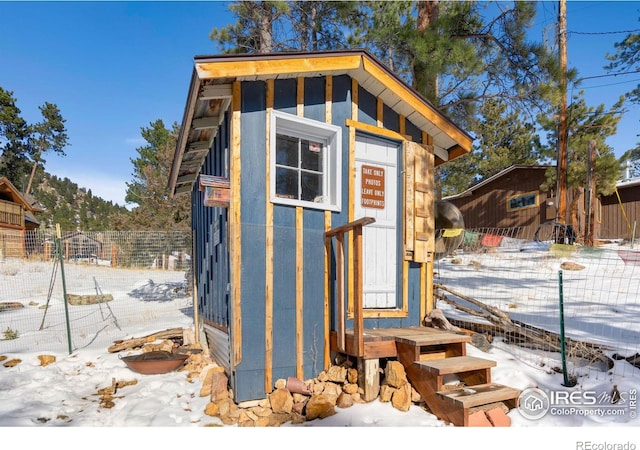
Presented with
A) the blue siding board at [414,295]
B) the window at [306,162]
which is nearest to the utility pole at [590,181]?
the blue siding board at [414,295]

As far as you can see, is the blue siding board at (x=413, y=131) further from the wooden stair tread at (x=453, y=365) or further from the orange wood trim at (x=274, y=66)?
the wooden stair tread at (x=453, y=365)

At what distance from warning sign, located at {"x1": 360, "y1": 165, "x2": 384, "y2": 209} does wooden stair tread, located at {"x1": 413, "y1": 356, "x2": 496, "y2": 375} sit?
196 cm

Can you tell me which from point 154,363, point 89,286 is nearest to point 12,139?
point 89,286

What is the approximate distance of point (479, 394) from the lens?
3164 mm

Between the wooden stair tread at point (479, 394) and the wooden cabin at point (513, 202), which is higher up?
the wooden cabin at point (513, 202)

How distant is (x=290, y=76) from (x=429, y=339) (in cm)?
312

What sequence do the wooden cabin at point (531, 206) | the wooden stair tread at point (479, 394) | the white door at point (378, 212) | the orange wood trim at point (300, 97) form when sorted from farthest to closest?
the wooden cabin at point (531, 206) → the white door at point (378, 212) → the orange wood trim at point (300, 97) → the wooden stair tread at point (479, 394)

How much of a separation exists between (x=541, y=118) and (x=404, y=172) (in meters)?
10.7

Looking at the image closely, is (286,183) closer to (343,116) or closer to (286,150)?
(286,150)

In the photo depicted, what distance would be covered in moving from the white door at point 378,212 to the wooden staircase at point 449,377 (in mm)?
787

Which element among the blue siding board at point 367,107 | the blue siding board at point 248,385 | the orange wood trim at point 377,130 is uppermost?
the blue siding board at point 367,107

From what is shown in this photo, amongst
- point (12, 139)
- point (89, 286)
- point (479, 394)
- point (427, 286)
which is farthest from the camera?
point (12, 139)

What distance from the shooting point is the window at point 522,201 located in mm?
17578
